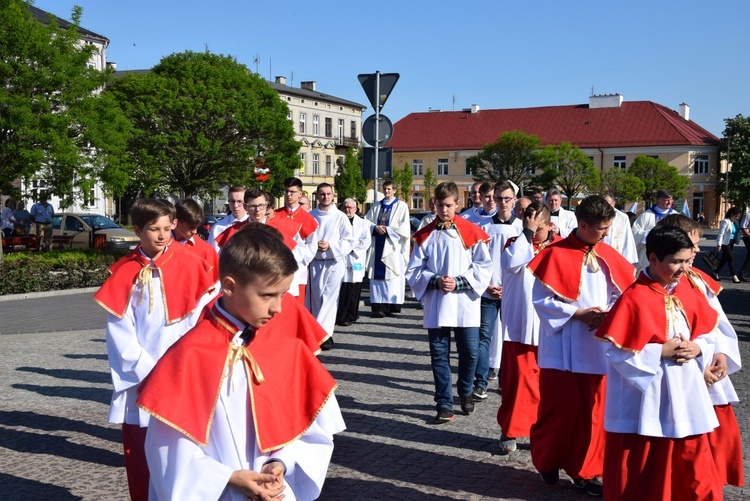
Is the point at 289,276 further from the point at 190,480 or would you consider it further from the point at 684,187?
the point at 684,187

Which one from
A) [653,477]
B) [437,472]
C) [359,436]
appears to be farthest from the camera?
[359,436]

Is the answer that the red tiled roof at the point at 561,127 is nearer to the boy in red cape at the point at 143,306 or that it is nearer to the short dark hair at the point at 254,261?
the boy in red cape at the point at 143,306

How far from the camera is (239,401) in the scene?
3.02m

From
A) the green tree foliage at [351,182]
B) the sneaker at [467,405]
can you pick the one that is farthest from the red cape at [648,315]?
the green tree foliage at [351,182]

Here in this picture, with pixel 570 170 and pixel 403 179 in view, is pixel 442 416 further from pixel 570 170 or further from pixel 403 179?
pixel 403 179

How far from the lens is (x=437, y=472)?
6164 millimetres

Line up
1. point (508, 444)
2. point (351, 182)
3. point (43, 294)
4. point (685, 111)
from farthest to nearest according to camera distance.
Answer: point (685, 111) → point (351, 182) → point (43, 294) → point (508, 444)

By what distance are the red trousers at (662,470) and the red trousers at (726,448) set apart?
243 mm

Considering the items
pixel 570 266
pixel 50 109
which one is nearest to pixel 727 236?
pixel 50 109

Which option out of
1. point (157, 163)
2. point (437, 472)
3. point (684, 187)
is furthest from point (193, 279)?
point (684, 187)

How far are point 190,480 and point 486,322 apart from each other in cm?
588

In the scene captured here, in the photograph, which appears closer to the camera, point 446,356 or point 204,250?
point 204,250

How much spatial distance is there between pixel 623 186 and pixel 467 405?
2367 inches

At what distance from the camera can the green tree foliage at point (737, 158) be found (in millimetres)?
77750
